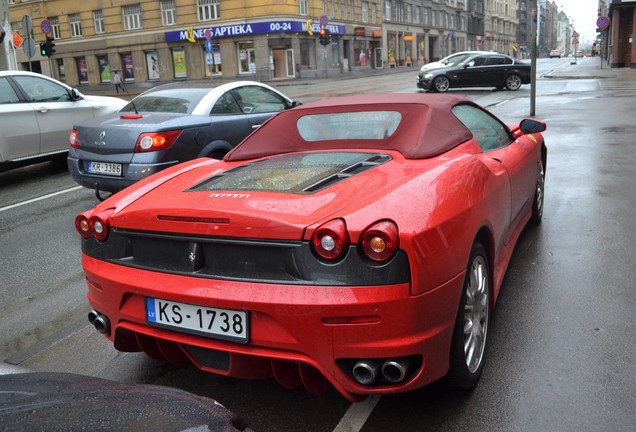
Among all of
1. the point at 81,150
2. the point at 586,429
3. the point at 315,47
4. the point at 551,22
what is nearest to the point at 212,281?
the point at 586,429

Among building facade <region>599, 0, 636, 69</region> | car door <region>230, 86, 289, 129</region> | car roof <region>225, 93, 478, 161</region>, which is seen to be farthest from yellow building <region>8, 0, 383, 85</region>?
car roof <region>225, 93, 478, 161</region>

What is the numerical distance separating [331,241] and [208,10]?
4675 centimetres

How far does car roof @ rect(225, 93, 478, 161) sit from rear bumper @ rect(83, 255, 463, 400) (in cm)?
105

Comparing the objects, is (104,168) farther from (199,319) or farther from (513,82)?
(513,82)

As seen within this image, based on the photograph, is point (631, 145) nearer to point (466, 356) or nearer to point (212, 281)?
point (466, 356)

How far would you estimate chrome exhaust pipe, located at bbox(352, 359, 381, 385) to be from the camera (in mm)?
2320

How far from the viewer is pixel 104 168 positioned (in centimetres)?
657

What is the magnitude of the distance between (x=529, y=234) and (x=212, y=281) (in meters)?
3.57

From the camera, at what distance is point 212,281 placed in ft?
8.20

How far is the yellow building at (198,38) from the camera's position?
144 ft

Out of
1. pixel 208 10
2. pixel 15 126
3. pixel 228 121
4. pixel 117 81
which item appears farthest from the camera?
pixel 208 10

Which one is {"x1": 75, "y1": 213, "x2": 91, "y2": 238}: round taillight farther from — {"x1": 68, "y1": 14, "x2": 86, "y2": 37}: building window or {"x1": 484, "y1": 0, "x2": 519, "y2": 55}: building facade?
{"x1": 484, "y1": 0, "x2": 519, "y2": 55}: building facade

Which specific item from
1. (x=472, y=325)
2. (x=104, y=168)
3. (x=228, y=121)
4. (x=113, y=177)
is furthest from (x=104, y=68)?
(x=472, y=325)

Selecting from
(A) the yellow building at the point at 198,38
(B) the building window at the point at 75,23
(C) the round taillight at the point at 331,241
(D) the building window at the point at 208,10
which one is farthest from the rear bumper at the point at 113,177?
(B) the building window at the point at 75,23
